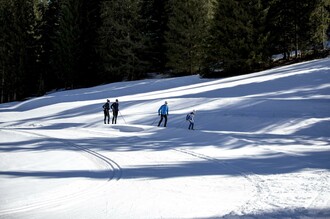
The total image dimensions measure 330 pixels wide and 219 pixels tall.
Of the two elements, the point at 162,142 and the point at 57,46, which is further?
the point at 57,46

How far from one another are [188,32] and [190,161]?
30547 mm

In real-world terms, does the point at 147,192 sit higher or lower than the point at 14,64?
lower

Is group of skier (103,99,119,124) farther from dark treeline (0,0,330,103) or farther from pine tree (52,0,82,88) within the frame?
pine tree (52,0,82,88)

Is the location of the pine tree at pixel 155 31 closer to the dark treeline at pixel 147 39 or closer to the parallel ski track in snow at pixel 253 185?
the dark treeline at pixel 147 39

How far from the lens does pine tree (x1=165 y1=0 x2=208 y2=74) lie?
39.7 meters

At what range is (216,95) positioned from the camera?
25016 mm

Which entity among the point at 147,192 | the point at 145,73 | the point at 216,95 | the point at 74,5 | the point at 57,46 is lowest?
the point at 147,192

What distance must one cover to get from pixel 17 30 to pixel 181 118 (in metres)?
36.3

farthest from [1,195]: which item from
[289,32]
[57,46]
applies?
[57,46]

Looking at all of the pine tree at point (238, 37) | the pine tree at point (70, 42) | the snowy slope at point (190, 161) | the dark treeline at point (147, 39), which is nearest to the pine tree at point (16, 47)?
the dark treeline at point (147, 39)

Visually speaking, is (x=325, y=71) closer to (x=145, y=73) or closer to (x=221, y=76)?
(x=221, y=76)

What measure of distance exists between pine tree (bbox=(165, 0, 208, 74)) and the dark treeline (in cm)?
11

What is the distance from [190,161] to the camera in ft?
36.2

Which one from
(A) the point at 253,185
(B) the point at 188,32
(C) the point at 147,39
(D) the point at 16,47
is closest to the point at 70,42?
(D) the point at 16,47
